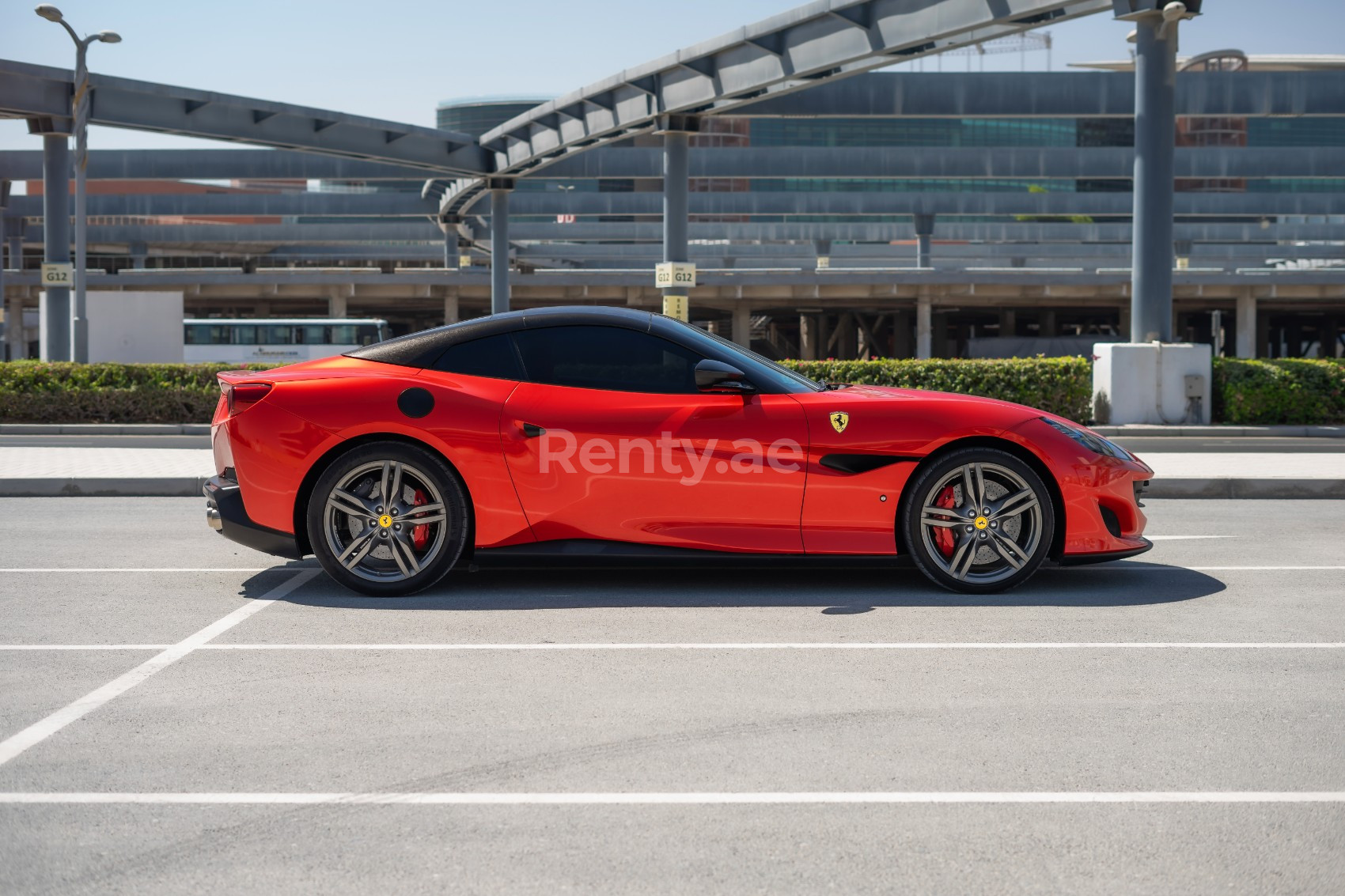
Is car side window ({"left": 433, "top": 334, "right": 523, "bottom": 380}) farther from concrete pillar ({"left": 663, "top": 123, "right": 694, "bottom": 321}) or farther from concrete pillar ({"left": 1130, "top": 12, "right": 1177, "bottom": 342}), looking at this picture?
concrete pillar ({"left": 663, "top": 123, "right": 694, "bottom": 321})

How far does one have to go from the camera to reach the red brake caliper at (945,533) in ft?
21.6

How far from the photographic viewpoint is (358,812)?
3.55 meters

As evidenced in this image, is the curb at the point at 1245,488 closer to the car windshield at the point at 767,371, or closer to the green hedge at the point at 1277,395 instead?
the car windshield at the point at 767,371

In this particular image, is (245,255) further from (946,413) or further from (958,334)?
(946,413)

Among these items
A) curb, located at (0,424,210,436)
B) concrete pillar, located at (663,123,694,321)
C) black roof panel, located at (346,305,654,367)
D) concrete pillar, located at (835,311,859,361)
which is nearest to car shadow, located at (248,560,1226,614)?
black roof panel, located at (346,305,654,367)

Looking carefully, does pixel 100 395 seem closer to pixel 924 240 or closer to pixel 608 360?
pixel 608 360

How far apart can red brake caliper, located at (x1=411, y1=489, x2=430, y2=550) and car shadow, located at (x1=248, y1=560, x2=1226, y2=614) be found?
273 mm

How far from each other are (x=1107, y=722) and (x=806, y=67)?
18835 mm

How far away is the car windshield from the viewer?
6715 mm

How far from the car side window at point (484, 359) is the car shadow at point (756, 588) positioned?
3.34 ft

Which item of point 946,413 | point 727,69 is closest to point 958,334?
point 727,69

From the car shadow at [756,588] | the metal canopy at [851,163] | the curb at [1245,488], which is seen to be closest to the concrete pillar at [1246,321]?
the metal canopy at [851,163]

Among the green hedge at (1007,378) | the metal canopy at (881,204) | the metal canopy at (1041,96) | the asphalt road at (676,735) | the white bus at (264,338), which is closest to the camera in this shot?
the asphalt road at (676,735)

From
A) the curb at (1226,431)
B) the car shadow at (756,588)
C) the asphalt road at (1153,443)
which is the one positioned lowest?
the car shadow at (756,588)
